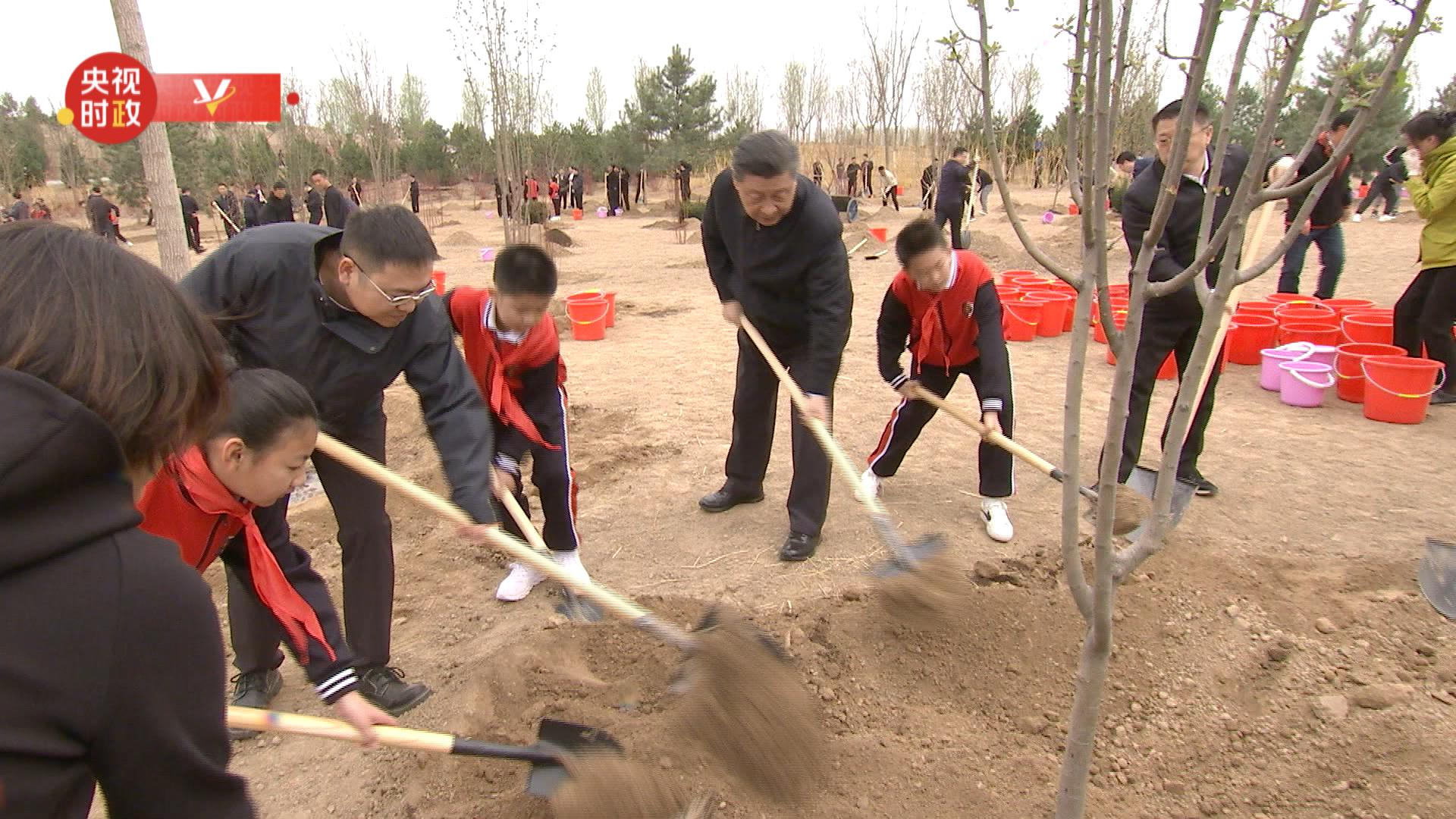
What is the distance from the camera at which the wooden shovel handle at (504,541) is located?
8.16 feet

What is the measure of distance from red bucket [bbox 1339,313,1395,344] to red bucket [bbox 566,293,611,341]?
562 cm

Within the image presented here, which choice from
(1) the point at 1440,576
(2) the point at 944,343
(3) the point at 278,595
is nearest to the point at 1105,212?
(3) the point at 278,595

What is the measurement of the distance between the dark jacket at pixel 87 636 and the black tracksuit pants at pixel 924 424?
3.36m

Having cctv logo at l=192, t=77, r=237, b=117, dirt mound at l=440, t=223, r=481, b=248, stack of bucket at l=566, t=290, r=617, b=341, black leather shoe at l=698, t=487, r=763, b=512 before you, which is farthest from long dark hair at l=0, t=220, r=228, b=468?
dirt mound at l=440, t=223, r=481, b=248

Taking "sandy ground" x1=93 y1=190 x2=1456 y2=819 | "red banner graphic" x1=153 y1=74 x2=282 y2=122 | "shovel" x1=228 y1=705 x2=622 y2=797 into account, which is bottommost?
"sandy ground" x1=93 y1=190 x2=1456 y2=819

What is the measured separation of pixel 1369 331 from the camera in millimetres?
6027

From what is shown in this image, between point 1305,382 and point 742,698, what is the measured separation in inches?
186

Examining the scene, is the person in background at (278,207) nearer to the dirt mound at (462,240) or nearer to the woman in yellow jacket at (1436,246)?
the dirt mound at (462,240)

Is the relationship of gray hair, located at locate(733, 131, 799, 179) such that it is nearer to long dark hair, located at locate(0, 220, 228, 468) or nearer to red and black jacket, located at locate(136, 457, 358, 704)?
red and black jacket, located at locate(136, 457, 358, 704)

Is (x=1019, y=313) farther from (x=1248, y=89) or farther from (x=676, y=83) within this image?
(x=676, y=83)

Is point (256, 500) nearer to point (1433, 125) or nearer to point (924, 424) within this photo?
point (924, 424)

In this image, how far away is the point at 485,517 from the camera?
A: 2592 mm

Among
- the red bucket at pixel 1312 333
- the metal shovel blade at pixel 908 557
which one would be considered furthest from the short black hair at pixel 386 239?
the red bucket at pixel 1312 333

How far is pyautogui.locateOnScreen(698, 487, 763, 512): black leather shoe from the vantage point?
427 centimetres
